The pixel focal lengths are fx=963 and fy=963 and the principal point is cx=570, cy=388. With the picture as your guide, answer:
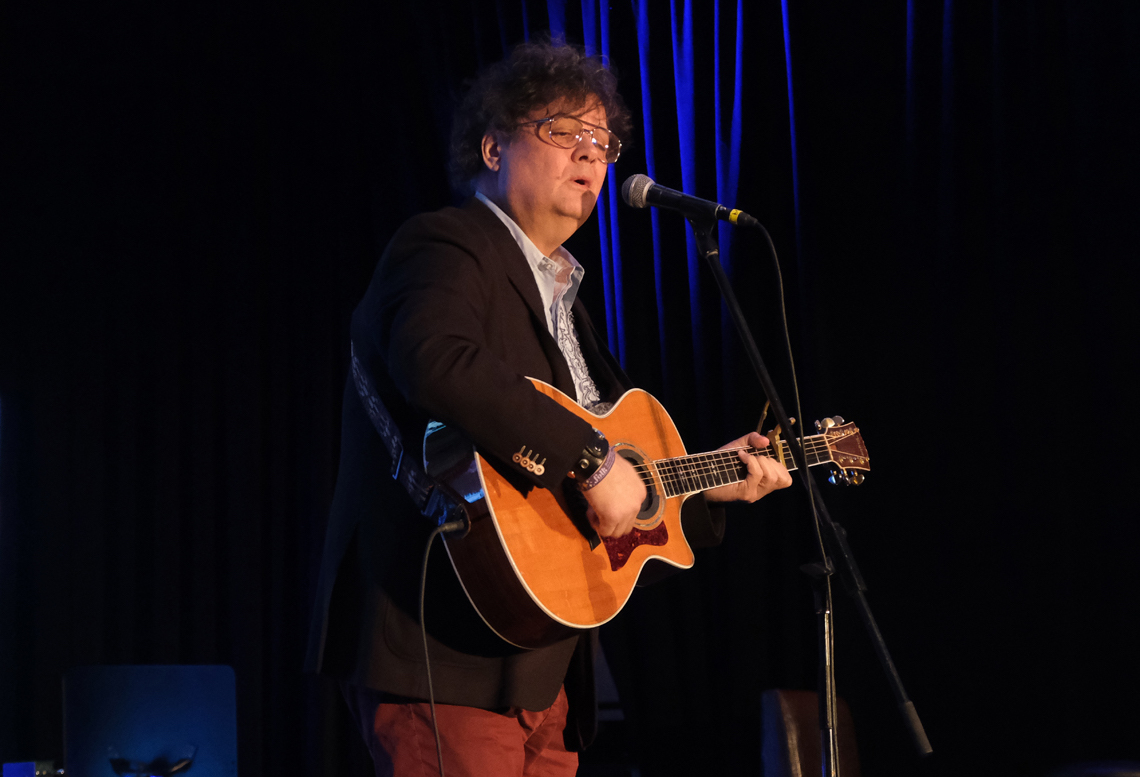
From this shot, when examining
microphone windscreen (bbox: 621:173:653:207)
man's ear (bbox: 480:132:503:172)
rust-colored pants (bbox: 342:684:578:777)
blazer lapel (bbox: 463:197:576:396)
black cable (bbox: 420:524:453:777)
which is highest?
man's ear (bbox: 480:132:503:172)

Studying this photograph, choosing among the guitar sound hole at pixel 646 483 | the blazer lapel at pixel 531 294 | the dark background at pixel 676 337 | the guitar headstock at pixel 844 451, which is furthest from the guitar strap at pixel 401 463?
the dark background at pixel 676 337

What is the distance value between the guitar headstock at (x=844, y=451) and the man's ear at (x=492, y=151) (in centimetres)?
96

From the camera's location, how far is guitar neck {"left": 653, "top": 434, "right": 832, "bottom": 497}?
2102 millimetres

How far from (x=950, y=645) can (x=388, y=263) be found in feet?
6.83

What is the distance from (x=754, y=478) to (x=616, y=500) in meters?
0.54

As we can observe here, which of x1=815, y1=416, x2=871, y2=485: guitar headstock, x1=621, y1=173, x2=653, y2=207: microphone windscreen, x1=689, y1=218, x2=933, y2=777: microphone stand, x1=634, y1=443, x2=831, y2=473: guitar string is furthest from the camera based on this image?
x1=815, y1=416, x2=871, y2=485: guitar headstock

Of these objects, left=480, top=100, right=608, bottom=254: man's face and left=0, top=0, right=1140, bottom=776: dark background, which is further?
left=0, top=0, right=1140, bottom=776: dark background

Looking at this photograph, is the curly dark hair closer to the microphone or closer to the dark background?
the microphone

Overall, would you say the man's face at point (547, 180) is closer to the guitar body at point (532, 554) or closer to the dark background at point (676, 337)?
the guitar body at point (532, 554)

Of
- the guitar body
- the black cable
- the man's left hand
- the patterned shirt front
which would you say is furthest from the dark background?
the black cable

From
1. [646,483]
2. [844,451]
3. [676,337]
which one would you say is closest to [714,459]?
[646,483]

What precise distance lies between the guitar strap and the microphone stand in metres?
0.65

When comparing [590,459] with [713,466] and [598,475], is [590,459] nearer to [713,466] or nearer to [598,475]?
[598,475]

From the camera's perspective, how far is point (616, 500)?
1.77 m
